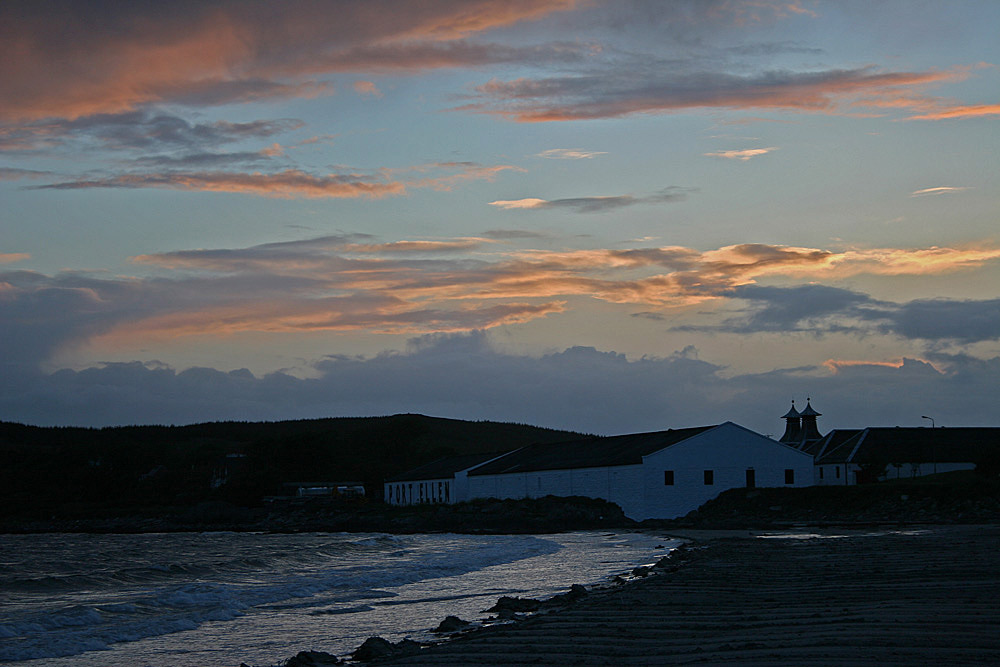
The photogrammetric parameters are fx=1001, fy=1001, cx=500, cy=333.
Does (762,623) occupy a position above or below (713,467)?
below

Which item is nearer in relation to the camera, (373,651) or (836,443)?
(373,651)

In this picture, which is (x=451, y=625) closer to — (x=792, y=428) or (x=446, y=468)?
(x=446, y=468)

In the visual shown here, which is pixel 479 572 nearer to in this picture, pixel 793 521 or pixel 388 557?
pixel 388 557

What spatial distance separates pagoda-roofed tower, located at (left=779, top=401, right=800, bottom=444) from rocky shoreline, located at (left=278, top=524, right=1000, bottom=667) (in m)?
73.3

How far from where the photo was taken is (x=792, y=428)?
91312mm

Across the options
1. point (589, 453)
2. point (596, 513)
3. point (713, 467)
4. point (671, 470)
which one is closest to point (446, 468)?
point (589, 453)

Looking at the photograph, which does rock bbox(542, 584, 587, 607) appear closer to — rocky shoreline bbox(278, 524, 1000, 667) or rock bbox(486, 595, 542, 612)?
rocky shoreline bbox(278, 524, 1000, 667)

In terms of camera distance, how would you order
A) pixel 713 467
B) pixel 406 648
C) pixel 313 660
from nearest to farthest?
pixel 313 660
pixel 406 648
pixel 713 467

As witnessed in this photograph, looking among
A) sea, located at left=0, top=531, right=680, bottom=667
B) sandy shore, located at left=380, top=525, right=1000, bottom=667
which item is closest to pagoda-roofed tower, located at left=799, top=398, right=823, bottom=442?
sea, located at left=0, top=531, right=680, bottom=667

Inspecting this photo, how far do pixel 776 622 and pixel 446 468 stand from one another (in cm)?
6748

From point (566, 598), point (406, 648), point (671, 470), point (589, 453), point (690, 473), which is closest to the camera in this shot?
point (406, 648)

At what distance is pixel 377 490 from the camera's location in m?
91.8

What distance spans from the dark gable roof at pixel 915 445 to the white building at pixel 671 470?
11321 mm

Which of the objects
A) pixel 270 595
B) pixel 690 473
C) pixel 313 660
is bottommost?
pixel 270 595
